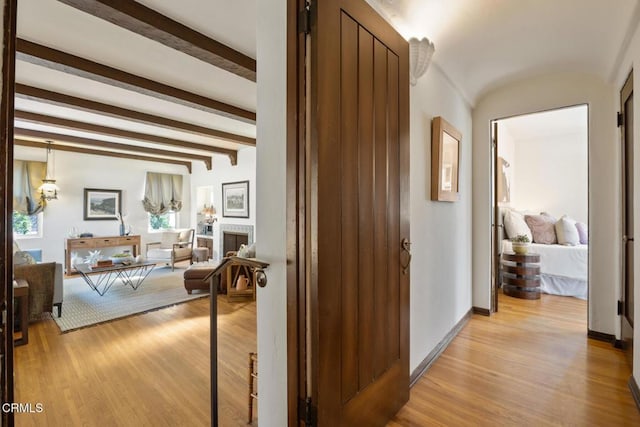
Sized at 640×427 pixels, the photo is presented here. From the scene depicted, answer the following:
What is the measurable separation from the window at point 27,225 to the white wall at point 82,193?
0.29 feet

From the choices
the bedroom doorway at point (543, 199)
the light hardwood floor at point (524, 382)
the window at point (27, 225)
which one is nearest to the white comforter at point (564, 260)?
the bedroom doorway at point (543, 199)

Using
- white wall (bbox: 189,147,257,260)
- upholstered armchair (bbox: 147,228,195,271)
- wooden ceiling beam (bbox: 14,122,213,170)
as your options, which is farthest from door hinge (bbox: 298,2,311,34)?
upholstered armchair (bbox: 147,228,195,271)

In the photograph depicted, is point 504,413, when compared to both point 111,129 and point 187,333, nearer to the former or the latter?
point 187,333

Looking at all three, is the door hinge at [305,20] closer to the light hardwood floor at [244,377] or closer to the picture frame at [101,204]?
the light hardwood floor at [244,377]

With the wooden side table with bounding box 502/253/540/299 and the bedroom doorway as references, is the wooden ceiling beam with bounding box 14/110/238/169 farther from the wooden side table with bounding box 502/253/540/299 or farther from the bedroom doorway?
the wooden side table with bounding box 502/253/540/299

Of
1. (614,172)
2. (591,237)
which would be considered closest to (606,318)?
(591,237)

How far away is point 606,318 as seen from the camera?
2.69m

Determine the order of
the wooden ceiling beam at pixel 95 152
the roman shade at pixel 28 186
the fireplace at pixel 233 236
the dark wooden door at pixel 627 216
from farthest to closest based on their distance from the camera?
the fireplace at pixel 233 236 → the roman shade at pixel 28 186 → the wooden ceiling beam at pixel 95 152 → the dark wooden door at pixel 627 216

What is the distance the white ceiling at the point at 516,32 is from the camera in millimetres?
1845

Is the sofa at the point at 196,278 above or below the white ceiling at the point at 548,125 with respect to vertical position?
below

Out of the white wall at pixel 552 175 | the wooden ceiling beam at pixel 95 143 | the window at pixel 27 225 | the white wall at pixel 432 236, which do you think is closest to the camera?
the white wall at pixel 432 236

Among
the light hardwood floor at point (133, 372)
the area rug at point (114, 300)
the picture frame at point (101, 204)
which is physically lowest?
the light hardwood floor at point (133, 372)

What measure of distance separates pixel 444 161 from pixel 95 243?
6.98 metres

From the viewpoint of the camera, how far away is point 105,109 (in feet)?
12.0
